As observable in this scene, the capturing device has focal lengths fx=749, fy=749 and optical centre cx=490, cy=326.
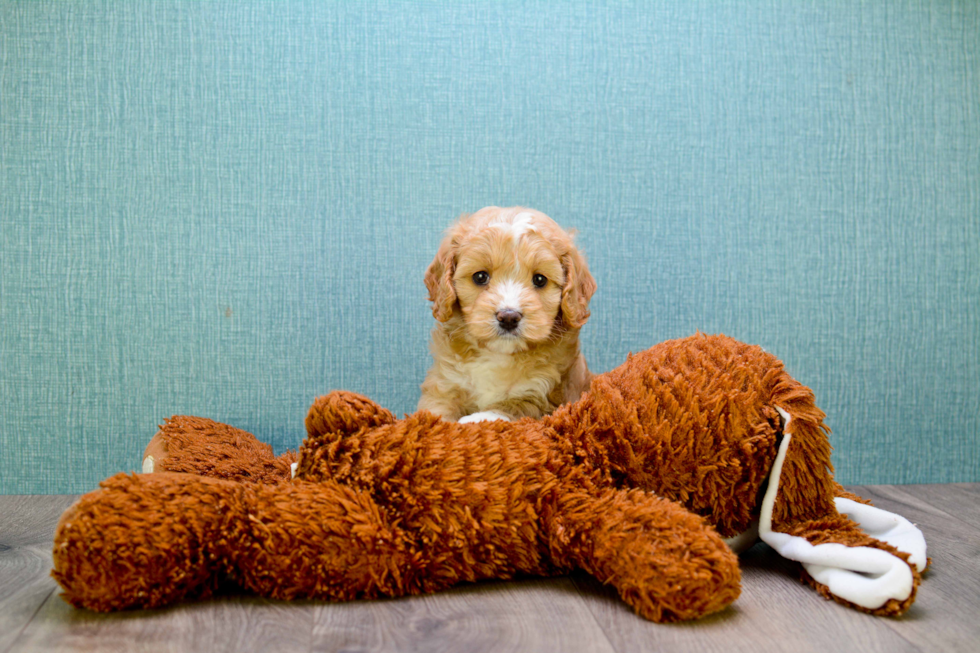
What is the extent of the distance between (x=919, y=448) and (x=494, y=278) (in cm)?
184

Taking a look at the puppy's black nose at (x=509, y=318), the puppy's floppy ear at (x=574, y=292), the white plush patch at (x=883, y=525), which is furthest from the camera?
the puppy's floppy ear at (x=574, y=292)

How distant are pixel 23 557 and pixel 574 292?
1548 mm

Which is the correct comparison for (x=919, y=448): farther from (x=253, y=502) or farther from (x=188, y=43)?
(x=188, y=43)

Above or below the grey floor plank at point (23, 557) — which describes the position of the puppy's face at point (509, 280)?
above

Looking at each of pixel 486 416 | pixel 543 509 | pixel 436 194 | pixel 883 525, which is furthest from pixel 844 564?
pixel 436 194

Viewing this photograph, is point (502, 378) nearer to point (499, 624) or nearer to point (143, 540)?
point (499, 624)

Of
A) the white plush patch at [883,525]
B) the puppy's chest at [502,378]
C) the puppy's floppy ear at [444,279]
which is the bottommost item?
the white plush patch at [883,525]

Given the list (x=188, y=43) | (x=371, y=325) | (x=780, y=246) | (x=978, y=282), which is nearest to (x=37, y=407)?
(x=371, y=325)

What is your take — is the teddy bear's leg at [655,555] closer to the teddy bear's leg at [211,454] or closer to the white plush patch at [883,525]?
the white plush patch at [883,525]

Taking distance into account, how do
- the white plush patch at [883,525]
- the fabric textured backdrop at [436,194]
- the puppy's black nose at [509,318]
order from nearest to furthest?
the white plush patch at [883,525], the puppy's black nose at [509,318], the fabric textured backdrop at [436,194]

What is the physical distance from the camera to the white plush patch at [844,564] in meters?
1.47

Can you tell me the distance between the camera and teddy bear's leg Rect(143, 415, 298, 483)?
203 centimetres

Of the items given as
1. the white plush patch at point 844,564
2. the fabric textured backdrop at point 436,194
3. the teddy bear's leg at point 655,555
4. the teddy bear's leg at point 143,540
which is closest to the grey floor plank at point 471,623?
the teddy bear's leg at point 655,555

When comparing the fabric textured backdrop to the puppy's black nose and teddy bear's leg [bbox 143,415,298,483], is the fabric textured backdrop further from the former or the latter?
the puppy's black nose
